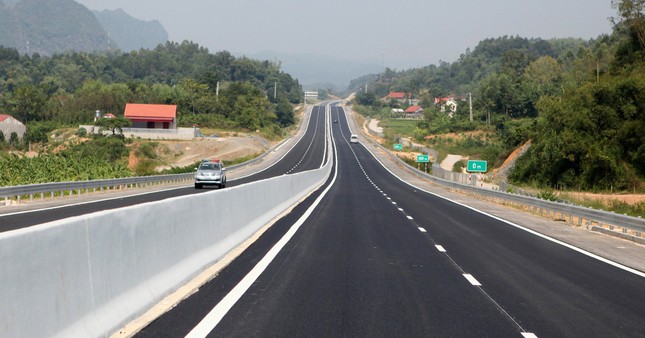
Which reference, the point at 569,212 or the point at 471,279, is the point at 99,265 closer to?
the point at 471,279

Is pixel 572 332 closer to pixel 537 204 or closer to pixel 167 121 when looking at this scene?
pixel 537 204

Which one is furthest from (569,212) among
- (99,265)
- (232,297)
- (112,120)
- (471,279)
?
(112,120)

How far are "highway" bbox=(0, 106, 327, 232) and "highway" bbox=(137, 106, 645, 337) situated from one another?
8132mm

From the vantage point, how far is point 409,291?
11586 mm

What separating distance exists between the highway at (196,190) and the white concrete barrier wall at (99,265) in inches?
372

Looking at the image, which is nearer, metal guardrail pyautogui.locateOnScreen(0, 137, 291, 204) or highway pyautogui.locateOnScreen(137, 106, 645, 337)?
highway pyautogui.locateOnScreen(137, 106, 645, 337)

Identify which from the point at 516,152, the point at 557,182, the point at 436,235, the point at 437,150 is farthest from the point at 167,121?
the point at 436,235

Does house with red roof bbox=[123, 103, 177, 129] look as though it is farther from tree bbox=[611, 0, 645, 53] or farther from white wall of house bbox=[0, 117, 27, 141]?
tree bbox=[611, 0, 645, 53]

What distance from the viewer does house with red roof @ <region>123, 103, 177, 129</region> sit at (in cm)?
12619

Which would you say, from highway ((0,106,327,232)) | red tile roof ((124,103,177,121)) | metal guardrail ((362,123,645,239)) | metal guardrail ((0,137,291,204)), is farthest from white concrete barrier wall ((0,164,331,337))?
red tile roof ((124,103,177,121))

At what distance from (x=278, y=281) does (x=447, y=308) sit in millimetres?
3007

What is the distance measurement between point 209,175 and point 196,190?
2342mm

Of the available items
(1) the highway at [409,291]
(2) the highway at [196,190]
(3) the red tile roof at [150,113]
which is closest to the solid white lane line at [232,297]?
(1) the highway at [409,291]

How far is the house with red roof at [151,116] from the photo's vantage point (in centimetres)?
12619
